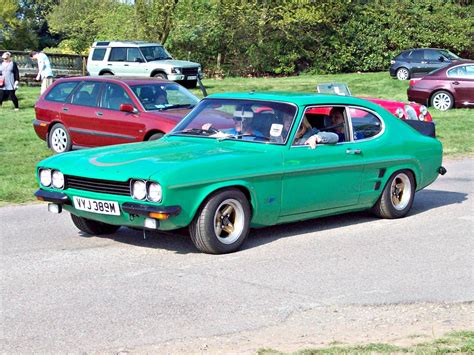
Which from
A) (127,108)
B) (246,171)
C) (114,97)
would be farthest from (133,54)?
(246,171)

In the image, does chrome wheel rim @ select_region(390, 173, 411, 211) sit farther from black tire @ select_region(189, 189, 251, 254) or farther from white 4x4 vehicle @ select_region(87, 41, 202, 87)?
white 4x4 vehicle @ select_region(87, 41, 202, 87)

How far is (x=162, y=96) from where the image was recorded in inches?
596

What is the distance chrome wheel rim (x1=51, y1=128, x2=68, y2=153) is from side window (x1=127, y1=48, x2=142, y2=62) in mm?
17614

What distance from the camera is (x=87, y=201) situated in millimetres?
8016

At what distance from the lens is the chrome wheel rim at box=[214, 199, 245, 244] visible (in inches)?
316

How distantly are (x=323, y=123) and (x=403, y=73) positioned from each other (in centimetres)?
2971

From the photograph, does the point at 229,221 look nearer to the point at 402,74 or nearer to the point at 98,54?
the point at 98,54

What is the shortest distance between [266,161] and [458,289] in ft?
7.23

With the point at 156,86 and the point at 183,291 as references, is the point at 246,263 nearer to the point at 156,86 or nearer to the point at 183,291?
the point at 183,291

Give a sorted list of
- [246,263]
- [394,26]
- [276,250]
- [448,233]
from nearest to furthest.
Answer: [246,263] < [276,250] < [448,233] < [394,26]

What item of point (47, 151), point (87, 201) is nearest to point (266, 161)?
point (87, 201)

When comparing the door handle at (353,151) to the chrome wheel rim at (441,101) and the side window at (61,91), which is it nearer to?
the side window at (61,91)

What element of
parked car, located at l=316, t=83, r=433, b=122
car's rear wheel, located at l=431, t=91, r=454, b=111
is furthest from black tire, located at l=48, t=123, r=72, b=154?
car's rear wheel, located at l=431, t=91, r=454, b=111

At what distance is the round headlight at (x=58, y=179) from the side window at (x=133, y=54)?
83.1 feet
